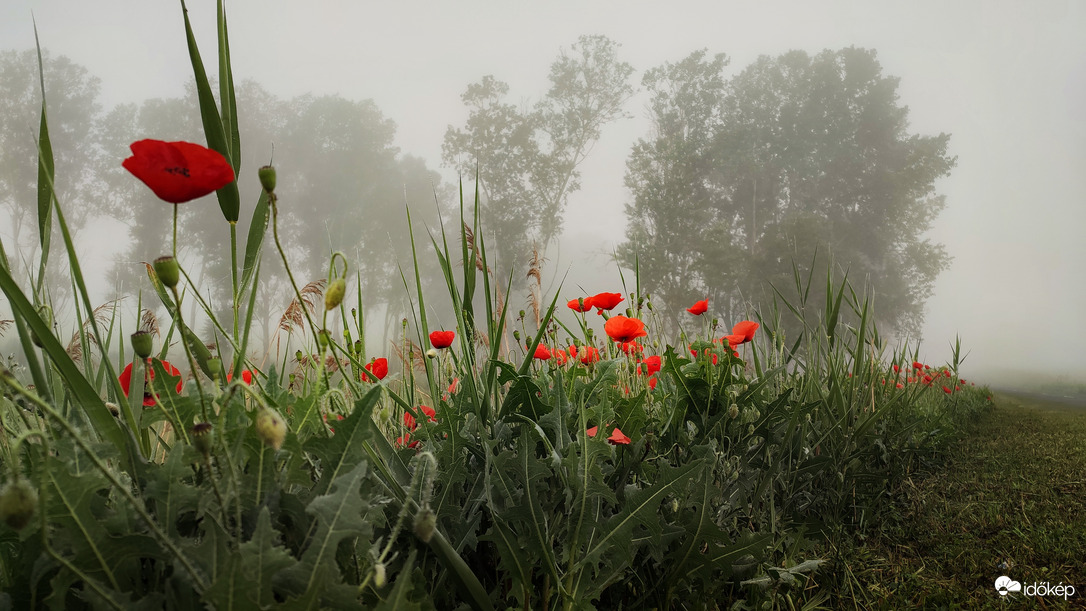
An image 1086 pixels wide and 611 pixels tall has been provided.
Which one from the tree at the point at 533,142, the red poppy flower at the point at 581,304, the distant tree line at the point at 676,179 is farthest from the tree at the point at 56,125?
the red poppy flower at the point at 581,304

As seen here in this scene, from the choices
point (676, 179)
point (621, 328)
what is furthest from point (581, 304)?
point (676, 179)

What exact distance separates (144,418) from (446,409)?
1.42 ft

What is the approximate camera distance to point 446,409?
945mm

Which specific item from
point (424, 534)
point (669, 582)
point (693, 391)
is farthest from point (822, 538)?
point (424, 534)

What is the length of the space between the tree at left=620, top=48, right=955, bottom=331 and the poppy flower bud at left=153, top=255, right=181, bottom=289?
17.9m

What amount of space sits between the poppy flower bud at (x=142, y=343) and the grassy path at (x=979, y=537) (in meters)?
1.65

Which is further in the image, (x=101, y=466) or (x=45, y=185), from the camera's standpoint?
(x=45, y=185)

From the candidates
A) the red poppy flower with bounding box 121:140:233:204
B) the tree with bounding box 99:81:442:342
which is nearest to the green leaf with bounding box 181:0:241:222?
the red poppy flower with bounding box 121:140:233:204

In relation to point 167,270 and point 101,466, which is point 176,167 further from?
point 101,466

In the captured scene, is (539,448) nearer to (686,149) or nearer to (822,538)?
(822,538)

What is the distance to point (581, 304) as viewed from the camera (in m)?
2.06

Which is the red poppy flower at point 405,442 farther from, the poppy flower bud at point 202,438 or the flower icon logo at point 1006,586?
the flower icon logo at point 1006,586

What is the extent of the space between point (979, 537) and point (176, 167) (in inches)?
104

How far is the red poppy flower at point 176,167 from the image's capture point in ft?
1.86
